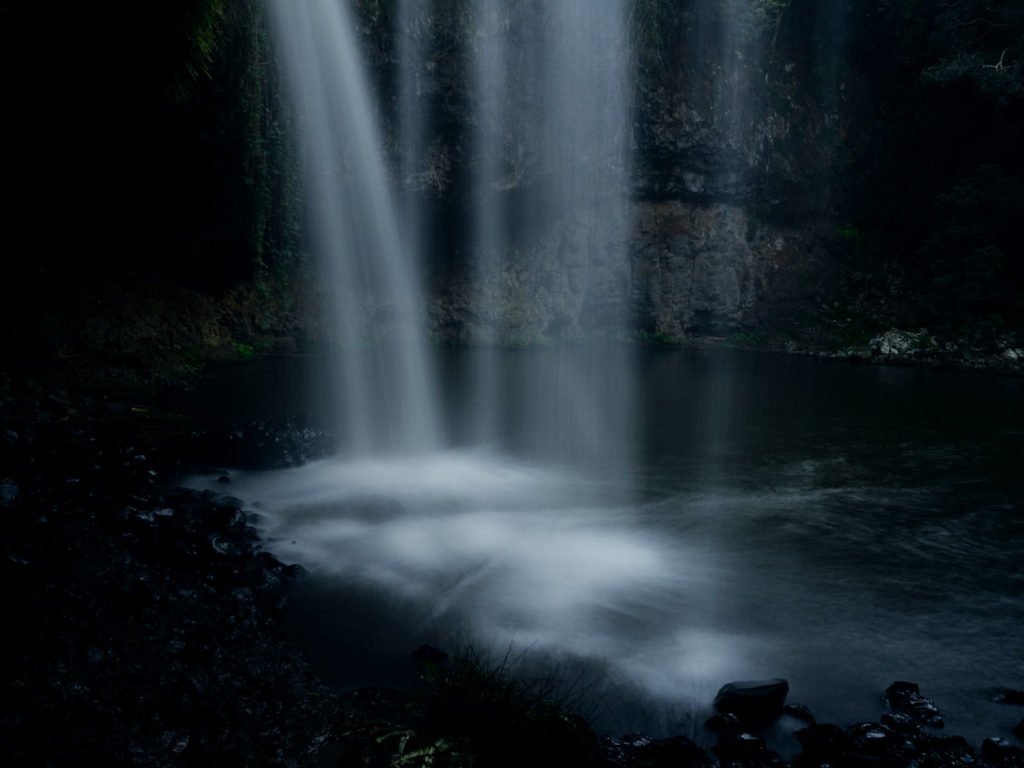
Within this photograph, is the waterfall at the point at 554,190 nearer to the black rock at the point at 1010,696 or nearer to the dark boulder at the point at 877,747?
the black rock at the point at 1010,696

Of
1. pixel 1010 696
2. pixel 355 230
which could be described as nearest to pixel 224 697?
pixel 1010 696

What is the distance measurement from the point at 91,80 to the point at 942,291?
21326 millimetres

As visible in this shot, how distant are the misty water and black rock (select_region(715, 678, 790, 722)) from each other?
20 centimetres

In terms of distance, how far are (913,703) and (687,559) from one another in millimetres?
2313

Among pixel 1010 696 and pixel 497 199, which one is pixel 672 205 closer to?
pixel 497 199

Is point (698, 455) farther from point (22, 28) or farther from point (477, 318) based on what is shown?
point (477, 318)

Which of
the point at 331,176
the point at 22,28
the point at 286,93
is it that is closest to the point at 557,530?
the point at 22,28

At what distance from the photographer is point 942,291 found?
1955 centimetres

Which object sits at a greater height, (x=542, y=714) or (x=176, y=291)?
(x=176, y=291)

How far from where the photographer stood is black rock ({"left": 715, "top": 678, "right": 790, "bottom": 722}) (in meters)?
3.73

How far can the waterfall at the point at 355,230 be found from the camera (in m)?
14.4

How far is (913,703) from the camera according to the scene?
3857 millimetres

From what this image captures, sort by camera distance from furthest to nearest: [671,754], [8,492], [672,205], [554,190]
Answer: [672,205] → [554,190] → [8,492] → [671,754]

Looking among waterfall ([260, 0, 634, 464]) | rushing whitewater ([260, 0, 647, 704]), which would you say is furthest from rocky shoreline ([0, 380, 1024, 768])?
waterfall ([260, 0, 634, 464])
